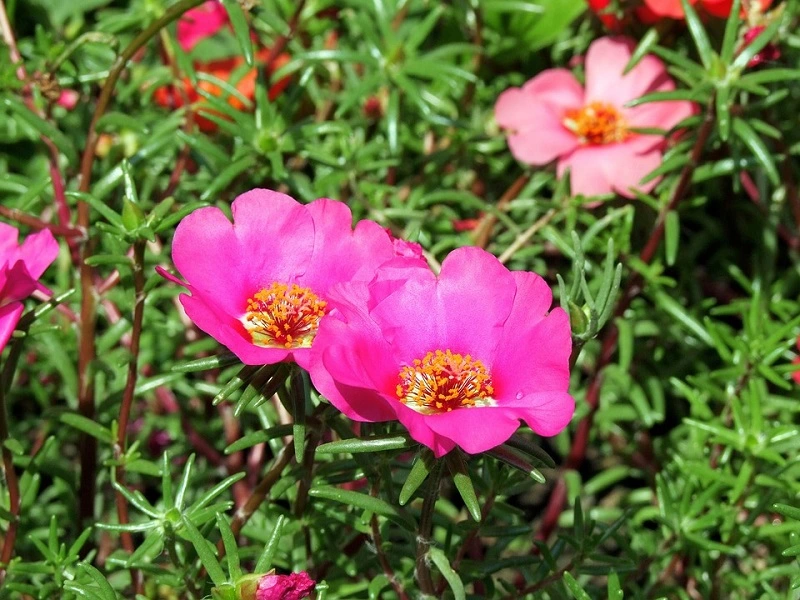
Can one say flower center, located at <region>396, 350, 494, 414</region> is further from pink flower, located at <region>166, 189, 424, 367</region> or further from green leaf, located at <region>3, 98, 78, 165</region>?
green leaf, located at <region>3, 98, 78, 165</region>

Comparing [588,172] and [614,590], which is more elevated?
[588,172]

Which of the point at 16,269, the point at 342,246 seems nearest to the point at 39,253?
the point at 16,269

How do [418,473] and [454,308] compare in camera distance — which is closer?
[418,473]

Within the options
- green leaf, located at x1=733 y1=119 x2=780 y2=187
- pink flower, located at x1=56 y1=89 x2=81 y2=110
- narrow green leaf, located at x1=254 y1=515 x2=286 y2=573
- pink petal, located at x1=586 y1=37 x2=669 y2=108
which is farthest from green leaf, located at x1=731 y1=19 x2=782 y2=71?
pink flower, located at x1=56 y1=89 x2=81 y2=110

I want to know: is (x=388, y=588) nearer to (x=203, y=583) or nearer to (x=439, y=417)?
(x=203, y=583)

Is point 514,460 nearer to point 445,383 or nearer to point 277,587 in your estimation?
point 445,383

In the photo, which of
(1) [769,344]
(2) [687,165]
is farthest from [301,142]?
(1) [769,344]
